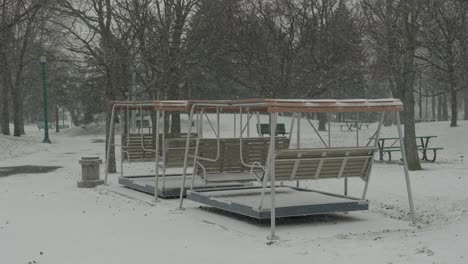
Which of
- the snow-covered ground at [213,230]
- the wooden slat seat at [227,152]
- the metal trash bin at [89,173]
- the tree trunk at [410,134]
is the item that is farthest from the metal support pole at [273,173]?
the tree trunk at [410,134]

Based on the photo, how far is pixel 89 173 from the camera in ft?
43.3

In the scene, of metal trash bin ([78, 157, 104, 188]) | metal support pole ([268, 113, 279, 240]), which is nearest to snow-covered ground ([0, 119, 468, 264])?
metal support pole ([268, 113, 279, 240])

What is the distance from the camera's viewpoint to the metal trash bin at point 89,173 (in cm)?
1309

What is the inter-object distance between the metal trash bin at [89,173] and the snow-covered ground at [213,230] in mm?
266

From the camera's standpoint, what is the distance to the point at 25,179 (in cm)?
1487

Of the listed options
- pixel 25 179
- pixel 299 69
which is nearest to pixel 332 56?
pixel 299 69

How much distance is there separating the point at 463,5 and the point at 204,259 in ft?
55.9

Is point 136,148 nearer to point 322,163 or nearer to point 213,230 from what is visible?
point 213,230

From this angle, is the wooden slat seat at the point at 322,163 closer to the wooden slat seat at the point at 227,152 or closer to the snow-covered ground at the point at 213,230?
the snow-covered ground at the point at 213,230

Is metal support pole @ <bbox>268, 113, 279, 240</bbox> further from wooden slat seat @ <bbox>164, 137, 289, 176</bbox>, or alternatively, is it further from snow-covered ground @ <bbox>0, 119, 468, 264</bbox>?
wooden slat seat @ <bbox>164, 137, 289, 176</bbox>

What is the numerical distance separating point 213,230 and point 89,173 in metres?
5.71

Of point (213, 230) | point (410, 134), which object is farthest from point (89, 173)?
point (410, 134)

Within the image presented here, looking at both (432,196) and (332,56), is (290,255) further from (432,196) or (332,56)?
(332,56)

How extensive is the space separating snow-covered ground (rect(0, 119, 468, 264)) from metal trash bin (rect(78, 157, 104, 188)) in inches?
10.5
